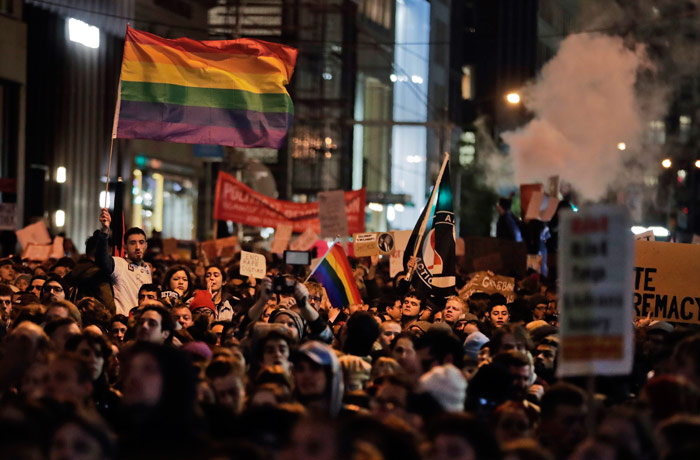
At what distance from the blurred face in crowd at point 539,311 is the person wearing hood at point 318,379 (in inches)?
233

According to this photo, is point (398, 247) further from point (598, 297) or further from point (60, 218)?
point (60, 218)

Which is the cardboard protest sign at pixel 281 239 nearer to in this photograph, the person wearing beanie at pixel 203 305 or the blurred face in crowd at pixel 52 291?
the person wearing beanie at pixel 203 305

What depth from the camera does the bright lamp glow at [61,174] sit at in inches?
1079

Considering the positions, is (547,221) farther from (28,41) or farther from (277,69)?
(28,41)

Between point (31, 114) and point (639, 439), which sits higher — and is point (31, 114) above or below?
above

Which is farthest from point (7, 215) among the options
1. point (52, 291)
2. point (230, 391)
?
point (230, 391)

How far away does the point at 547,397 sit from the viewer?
20.0ft

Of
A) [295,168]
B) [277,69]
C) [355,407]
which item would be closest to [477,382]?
[355,407]

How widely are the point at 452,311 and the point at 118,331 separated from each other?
335 centimetres

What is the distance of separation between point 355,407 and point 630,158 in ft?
147

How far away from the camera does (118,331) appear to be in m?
9.12

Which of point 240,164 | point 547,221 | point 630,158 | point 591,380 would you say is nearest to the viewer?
point 591,380

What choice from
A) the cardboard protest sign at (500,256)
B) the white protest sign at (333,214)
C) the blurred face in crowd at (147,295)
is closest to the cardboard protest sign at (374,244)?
the white protest sign at (333,214)

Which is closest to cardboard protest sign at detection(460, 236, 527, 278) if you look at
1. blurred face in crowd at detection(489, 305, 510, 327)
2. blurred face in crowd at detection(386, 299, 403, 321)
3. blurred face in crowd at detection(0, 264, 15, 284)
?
blurred face in crowd at detection(386, 299, 403, 321)
